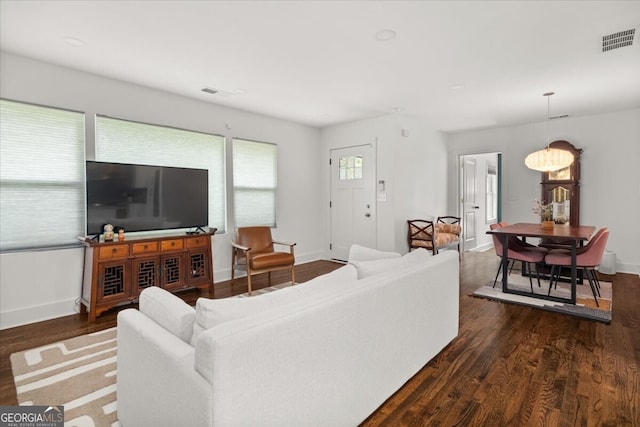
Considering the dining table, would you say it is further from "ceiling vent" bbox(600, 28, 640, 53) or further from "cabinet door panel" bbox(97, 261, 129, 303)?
"cabinet door panel" bbox(97, 261, 129, 303)

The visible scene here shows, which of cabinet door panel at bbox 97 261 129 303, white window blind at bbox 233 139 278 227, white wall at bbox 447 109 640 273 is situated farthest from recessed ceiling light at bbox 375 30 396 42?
white wall at bbox 447 109 640 273

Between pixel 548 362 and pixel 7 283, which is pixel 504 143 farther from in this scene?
pixel 7 283

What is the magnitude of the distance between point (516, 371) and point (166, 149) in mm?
4417

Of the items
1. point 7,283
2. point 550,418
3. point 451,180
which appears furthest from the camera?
point 451,180

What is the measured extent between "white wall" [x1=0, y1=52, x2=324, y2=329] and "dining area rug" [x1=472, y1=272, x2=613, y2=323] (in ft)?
11.2

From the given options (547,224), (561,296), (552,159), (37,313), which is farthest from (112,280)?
(552,159)

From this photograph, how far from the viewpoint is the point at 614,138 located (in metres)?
5.40

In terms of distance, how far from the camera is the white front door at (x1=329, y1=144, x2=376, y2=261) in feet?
19.3

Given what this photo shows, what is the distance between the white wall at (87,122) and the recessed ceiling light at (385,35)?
2856mm

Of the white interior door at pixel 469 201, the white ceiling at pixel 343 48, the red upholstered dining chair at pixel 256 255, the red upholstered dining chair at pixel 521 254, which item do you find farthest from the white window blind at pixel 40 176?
the white interior door at pixel 469 201

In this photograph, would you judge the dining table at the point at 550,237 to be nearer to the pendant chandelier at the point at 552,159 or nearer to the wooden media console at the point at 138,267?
the pendant chandelier at the point at 552,159

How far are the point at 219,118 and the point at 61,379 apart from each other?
3672mm

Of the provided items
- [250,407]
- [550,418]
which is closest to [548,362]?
[550,418]

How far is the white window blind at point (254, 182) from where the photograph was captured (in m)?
5.19
